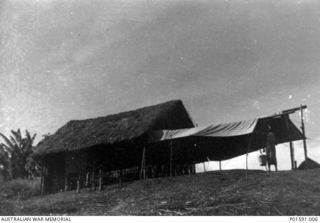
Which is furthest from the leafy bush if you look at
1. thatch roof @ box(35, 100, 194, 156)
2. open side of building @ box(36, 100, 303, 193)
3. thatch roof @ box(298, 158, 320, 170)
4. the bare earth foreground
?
thatch roof @ box(298, 158, 320, 170)

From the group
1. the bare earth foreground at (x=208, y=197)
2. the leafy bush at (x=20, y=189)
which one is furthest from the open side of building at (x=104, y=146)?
the bare earth foreground at (x=208, y=197)

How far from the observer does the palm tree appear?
2802cm

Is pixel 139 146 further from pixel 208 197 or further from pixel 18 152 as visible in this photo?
pixel 18 152

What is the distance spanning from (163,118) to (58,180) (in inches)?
258

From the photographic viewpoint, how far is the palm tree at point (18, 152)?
2802cm

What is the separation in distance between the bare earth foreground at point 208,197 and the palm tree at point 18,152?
50.2ft

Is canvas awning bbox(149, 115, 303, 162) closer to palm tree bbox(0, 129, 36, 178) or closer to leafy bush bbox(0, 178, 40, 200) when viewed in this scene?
leafy bush bbox(0, 178, 40, 200)

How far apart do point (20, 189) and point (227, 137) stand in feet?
42.1

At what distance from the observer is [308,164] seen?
1450 cm

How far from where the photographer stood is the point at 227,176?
1396 cm

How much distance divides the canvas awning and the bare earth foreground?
1560mm

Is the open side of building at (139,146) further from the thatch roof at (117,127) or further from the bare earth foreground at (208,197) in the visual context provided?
the bare earth foreground at (208,197)

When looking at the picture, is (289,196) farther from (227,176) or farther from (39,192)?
(39,192)

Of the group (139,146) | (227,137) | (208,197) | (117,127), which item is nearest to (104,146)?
(117,127)
